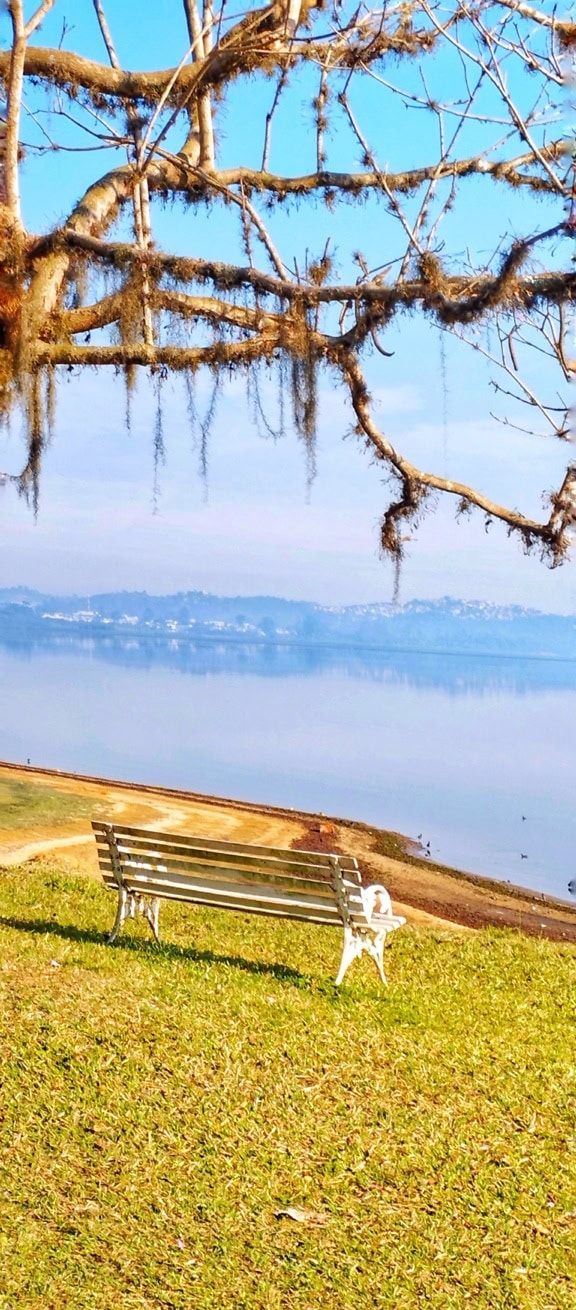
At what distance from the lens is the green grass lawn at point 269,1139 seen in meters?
4.91

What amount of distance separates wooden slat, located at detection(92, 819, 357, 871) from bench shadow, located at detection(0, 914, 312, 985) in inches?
32.8

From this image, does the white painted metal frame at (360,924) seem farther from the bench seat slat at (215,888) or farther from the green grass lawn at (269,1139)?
the green grass lawn at (269,1139)

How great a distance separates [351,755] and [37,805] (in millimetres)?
35015

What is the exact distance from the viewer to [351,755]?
2021 inches

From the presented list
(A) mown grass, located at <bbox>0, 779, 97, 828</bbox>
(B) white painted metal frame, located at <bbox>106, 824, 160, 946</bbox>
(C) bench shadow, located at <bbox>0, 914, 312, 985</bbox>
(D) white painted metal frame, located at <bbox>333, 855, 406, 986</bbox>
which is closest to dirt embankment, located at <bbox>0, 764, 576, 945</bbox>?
(A) mown grass, located at <bbox>0, 779, 97, 828</bbox>

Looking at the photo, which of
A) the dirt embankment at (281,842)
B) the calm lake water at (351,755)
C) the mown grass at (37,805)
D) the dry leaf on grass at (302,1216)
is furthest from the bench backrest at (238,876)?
the calm lake water at (351,755)

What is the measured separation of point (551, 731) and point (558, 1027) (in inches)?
2669

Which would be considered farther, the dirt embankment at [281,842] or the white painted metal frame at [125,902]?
the dirt embankment at [281,842]

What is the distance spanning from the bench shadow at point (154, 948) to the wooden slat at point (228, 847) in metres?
0.83

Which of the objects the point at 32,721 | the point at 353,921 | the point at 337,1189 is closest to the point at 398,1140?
the point at 337,1189

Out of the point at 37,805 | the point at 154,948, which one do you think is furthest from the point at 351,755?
the point at 154,948

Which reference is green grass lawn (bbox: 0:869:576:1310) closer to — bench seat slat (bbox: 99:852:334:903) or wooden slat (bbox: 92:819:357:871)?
bench seat slat (bbox: 99:852:334:903)

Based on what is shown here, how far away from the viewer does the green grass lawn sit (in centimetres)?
491

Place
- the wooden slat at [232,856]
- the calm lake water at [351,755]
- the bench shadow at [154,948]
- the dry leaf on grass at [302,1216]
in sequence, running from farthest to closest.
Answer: the calm lake water at [351,755] < the bench shadow at [154,948] < the wooden slat at [232,856] < the dry leaf on grass at [302,1216]
